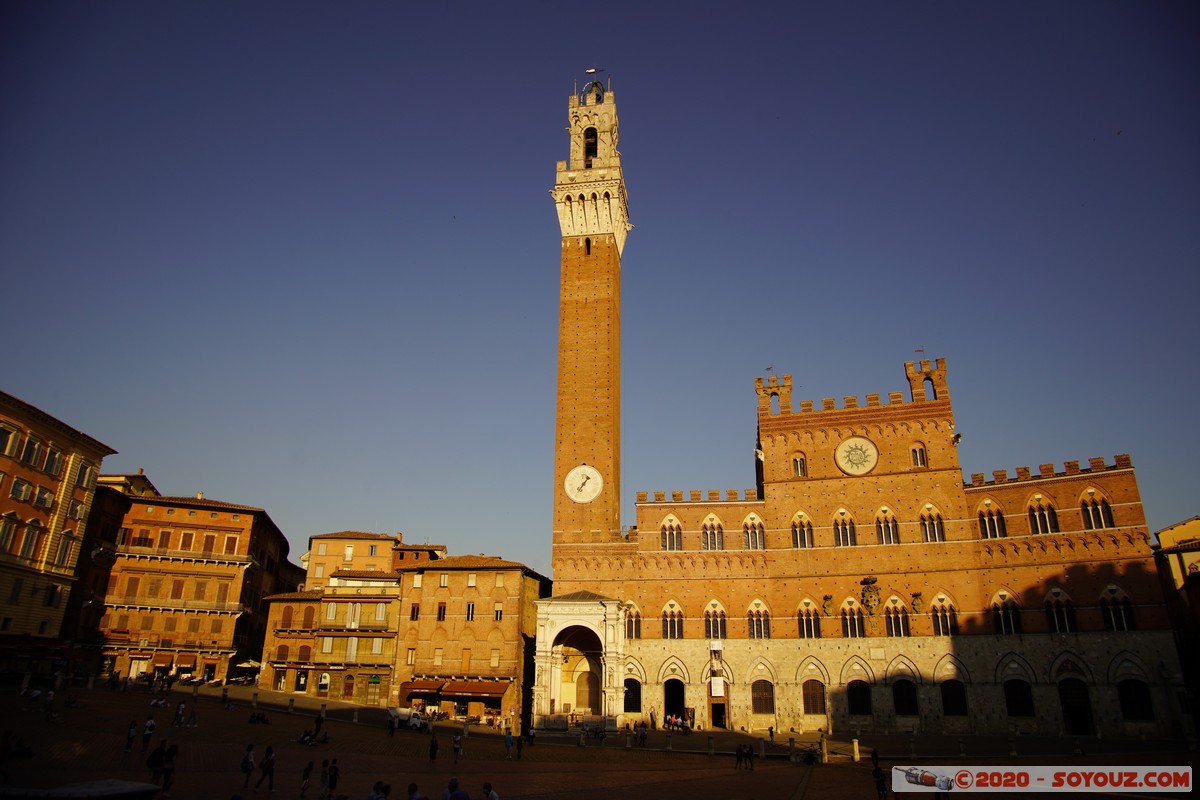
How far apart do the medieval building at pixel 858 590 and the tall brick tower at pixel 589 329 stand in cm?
21

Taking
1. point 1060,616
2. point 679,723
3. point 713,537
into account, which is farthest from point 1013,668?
point 679,723

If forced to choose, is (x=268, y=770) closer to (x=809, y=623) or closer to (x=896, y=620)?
(x=809, y=623)

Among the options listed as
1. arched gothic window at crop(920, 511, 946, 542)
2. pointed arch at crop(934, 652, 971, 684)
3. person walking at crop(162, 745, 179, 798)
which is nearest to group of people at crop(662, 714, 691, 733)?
pointed arch at crop(934, 652, 971, 684)

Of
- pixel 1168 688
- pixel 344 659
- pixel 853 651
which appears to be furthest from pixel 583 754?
pixel 1168 688

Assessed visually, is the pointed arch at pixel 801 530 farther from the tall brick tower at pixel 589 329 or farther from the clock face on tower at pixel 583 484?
the clock face on tower at pixel 583 484

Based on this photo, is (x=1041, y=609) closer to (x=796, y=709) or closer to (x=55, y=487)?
(x=796, y=709)

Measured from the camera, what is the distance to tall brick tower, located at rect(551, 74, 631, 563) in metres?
49.1

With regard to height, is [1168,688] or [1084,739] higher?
[1168,688]

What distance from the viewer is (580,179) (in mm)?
57188

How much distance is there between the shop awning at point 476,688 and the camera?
45000 mm

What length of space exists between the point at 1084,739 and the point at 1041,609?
6461mm

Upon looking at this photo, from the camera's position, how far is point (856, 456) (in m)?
47.8

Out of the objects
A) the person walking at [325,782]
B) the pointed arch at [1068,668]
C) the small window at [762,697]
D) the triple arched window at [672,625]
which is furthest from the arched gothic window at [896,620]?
the person walking at [325,782]

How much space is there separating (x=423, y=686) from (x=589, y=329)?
24808mm
